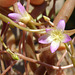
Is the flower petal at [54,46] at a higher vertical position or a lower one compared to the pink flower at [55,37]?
lower

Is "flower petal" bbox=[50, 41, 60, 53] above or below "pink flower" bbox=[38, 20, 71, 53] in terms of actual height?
below

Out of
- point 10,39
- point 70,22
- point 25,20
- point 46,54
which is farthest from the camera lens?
point 70,22

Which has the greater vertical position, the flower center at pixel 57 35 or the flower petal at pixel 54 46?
the flower center at pixel 57 35

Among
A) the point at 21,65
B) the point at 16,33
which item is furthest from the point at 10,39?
the point at 21,65

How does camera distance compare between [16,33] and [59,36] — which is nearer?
[59,36]

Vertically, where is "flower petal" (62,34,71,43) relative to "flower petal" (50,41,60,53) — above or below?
above

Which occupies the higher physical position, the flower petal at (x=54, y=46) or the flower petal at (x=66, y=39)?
the flower petal at (x=66, y=39)

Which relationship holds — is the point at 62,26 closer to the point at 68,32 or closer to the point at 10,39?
the point at 68,32

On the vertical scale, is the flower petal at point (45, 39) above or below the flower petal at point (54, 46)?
above
